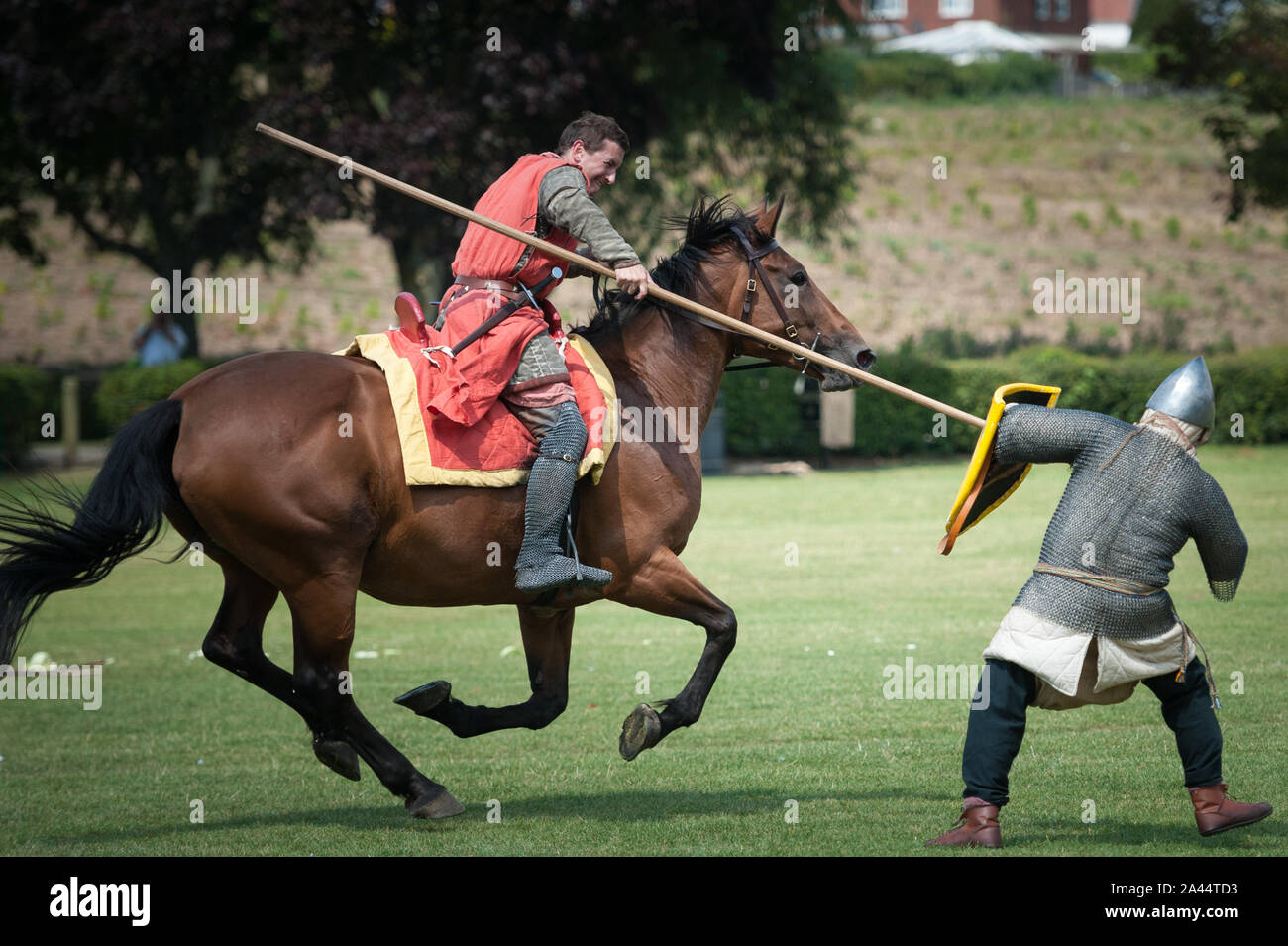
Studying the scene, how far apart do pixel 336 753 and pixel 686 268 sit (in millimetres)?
2648

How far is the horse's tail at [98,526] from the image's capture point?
5.70 metres

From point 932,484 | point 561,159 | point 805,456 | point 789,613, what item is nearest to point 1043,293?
point 805,456

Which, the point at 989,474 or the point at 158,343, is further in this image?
the point at 158,343

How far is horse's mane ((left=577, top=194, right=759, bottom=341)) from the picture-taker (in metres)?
6.63

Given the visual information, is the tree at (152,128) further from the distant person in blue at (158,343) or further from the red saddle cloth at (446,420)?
the red saddle cloth at (446,420)

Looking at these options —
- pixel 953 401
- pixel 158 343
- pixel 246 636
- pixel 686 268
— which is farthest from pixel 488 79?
pixel 246 636

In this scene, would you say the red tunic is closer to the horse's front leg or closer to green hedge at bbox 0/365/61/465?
the horse's front leg

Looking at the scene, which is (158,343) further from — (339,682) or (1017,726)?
(1017,726)

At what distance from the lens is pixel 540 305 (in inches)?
247

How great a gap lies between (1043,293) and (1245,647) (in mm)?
24974

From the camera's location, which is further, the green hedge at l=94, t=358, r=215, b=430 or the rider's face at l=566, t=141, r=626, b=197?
the green hedge at l=94, t=358, r=215, b=430

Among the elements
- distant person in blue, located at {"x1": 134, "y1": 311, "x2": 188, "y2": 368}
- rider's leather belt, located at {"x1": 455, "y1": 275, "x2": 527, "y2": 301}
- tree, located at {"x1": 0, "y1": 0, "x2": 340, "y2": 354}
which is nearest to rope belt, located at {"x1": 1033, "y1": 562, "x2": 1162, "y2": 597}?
rider's leather belt, located at {"x1": 455, "y1": 275, "x2": 527, "y2": 301}

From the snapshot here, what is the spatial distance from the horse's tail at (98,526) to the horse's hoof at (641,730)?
2053 mm

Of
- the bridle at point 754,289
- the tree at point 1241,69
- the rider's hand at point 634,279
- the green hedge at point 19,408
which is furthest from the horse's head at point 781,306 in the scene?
the green hedge at point 19,408
